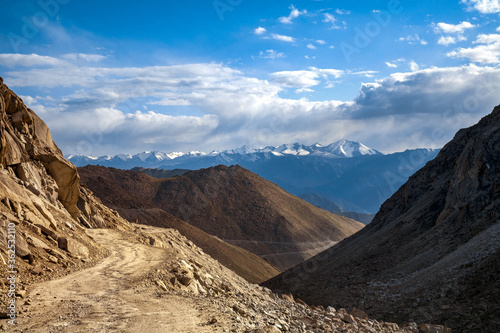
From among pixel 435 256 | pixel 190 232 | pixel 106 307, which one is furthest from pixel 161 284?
pixel 190 232

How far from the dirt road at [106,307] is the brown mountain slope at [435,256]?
16.3 metres

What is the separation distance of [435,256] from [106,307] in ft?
100

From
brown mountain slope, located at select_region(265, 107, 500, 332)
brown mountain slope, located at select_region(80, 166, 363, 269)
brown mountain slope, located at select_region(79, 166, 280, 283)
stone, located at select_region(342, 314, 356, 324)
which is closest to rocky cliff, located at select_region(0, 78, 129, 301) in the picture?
stone, located at select_region(342, 314, 356, 324)

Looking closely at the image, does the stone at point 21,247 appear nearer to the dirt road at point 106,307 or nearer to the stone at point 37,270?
the stone at point 37,270

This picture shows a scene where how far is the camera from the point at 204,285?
1928cm

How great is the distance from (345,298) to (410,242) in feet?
39.1

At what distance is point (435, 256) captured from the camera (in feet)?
113

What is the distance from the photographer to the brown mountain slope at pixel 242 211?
4126 inches

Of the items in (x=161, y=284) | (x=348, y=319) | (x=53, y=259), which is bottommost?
(x=348, y=319)

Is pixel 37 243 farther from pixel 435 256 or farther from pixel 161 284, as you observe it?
pixel 435 256

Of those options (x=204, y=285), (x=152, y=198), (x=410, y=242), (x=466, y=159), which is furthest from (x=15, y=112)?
(x=152, y=198)

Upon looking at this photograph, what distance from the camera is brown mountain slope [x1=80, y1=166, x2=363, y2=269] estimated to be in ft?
344

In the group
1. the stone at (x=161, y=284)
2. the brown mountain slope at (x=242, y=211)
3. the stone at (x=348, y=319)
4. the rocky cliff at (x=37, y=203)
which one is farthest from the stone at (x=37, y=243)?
the brown mountain slope at (x=242, y=211)

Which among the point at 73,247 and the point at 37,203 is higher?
the point at 37,203
